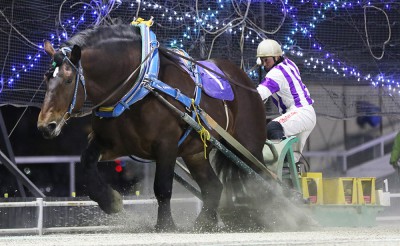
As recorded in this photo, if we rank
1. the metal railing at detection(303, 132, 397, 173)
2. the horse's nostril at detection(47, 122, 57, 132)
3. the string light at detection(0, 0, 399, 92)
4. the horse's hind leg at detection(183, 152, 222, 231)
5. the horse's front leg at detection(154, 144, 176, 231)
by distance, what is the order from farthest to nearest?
the metal railing at detection(303, 132, 397, 173), the string light at detection(0, 0, 399, 92), the horse's hind leg at detection(183, 152, 222, 231), the horse's front leg at detection(154, 144, 176, 231), the horse's nostril at detection(47, 122, 57, 132)

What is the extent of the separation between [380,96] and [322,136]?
3.44ft

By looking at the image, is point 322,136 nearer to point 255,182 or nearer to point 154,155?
point 255,182

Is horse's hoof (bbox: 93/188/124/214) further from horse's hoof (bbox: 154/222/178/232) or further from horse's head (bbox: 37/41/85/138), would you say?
horse's head (bbox: 37/41/85/138)

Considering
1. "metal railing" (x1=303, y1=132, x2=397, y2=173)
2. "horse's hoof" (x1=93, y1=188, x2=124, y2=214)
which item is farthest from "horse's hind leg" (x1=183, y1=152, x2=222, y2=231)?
"metal railing" (x1=303, y1=132, x2=397, y2=173)

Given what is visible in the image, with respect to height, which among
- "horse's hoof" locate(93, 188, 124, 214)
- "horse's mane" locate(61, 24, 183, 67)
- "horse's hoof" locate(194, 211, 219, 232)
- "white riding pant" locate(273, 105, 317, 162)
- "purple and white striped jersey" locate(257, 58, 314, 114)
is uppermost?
"horse's mane" locate(61, 24, 183, 67)

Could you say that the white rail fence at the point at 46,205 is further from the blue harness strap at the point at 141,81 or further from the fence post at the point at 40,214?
the blue harness strap at the point at 141,81

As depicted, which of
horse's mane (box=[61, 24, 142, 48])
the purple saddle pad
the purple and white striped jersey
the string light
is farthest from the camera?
the string light

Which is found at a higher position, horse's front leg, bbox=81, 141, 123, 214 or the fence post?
horse's front leg, bbox=81, 141, 123, 214

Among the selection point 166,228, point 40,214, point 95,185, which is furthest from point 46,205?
point 166,228

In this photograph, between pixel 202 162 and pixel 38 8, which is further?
pixel 38 8

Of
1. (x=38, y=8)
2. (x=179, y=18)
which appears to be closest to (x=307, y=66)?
(x=179, y=18)

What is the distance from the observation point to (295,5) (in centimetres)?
1352

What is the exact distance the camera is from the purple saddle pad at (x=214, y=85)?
29.7ft

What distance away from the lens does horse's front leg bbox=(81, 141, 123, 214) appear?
334 inches
